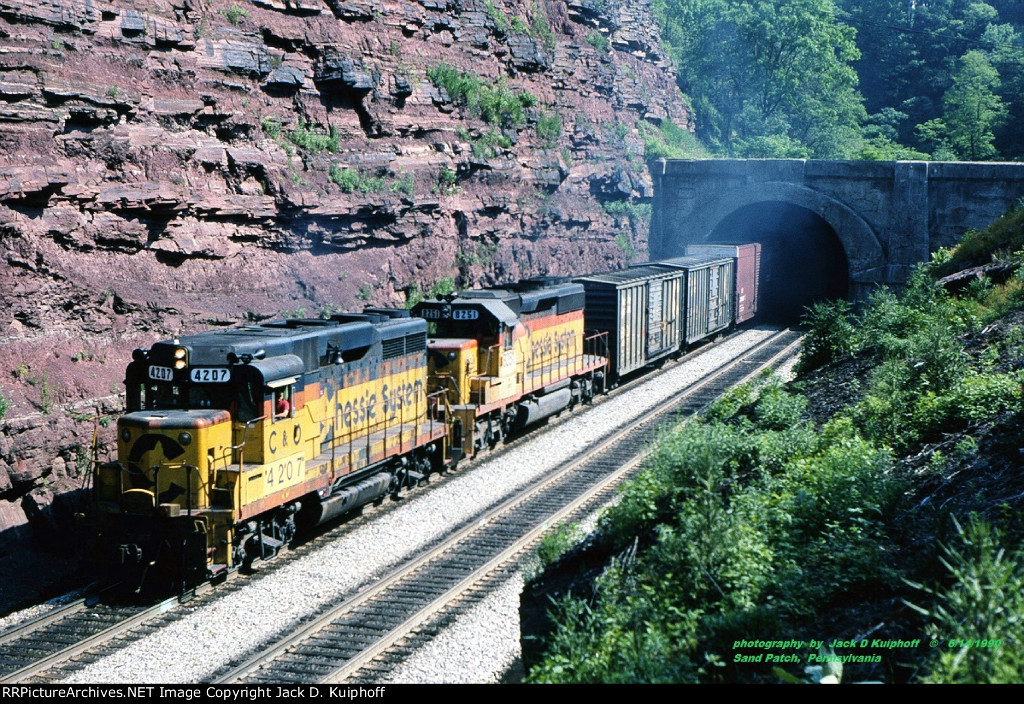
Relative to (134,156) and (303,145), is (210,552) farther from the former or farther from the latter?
(303,145)

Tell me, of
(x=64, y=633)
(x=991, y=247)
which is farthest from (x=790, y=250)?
(x=64, y=633)

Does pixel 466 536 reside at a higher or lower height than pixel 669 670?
lower

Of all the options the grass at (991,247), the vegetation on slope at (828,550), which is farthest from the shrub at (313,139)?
the grass at (991,247)

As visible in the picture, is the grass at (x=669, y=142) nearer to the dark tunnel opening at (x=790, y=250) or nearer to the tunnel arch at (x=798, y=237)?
the tunnel arch at (x=798, y=237)

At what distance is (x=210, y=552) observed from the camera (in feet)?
42.3

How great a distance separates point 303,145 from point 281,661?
16956mm

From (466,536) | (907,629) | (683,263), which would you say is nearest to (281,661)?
(466,536)

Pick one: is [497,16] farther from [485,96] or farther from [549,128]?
[549,128]

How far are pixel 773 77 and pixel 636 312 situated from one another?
41131 millimetres

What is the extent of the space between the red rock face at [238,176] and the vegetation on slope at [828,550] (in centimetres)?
1107

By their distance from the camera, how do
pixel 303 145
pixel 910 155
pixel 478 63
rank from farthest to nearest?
pixel 910 155, pixel 478 63, pixel 303 145

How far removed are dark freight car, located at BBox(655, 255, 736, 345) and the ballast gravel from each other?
402 inches

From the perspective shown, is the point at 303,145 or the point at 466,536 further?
the point at 303,145

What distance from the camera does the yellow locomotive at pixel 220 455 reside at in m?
12.7
